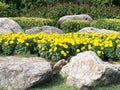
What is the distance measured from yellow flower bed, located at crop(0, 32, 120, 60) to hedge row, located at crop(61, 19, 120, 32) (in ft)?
13.9

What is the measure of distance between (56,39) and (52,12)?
710 centimetres

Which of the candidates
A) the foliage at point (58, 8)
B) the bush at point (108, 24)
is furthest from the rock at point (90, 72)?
the foliage at point (58, 8)

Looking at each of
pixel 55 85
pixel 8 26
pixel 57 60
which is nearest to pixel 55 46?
pixel 57 60

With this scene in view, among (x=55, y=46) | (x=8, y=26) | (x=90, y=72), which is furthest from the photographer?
(x=8, y=26)

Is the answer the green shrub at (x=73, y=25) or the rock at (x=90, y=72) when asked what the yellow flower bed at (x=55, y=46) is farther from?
the green shrub at (x=73, y=25)

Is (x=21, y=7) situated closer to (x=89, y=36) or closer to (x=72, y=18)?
(x=72, y=18)

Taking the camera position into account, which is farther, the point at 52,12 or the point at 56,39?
the point at 52,12

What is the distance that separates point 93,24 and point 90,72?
6.39 m

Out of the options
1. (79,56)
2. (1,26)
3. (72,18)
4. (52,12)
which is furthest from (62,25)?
(79,56)

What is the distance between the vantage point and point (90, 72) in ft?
19.7

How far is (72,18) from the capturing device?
1318cm

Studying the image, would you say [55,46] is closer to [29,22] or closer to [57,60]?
[57,60]

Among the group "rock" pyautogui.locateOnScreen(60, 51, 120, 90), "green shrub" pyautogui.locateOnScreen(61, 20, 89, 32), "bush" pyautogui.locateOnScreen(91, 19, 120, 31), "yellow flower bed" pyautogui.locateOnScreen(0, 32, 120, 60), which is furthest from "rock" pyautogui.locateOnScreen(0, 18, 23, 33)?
"rock" pyautogui.locateOnScreen(60, 51, 120, 90)

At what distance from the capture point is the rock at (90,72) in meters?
5.93
